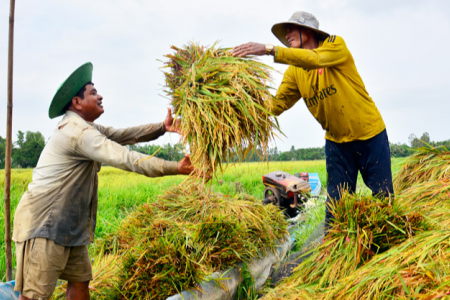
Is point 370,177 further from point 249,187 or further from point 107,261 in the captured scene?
point 249,187

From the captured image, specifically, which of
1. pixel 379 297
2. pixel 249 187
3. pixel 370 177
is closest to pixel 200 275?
pixel 379 297

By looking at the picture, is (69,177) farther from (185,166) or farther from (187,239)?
(187,239)

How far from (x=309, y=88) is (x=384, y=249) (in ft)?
5.09

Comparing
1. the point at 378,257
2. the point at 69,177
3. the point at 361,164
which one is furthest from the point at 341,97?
the point at 69,177

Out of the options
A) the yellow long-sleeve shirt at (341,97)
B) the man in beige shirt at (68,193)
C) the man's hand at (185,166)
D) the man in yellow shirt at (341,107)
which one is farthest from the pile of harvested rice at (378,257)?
the man in beige shirt at (68,193)

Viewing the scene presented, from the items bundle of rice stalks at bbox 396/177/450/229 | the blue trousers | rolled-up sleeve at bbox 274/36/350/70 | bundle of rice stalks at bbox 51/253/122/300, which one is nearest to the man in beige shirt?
bundle of rice stalks at bbox 51/253/122/300

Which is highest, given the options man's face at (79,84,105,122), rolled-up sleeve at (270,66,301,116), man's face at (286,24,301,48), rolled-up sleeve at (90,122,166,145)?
man's face at (286,24,301,48)

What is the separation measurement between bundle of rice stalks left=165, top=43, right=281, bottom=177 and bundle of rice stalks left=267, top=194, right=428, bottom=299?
768 millimetres

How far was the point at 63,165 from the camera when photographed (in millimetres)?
2348

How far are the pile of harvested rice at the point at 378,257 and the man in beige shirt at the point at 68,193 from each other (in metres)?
1.17

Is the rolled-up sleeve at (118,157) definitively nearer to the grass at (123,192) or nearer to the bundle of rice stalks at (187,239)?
the bundle of rice stalks at (187,239)

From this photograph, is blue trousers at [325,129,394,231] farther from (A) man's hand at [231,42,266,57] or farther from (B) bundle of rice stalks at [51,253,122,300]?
(B) bundle of rice stalks at [51,253,122,300]

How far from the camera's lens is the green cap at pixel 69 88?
244cm

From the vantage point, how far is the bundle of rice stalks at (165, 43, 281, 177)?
7.45 feet
